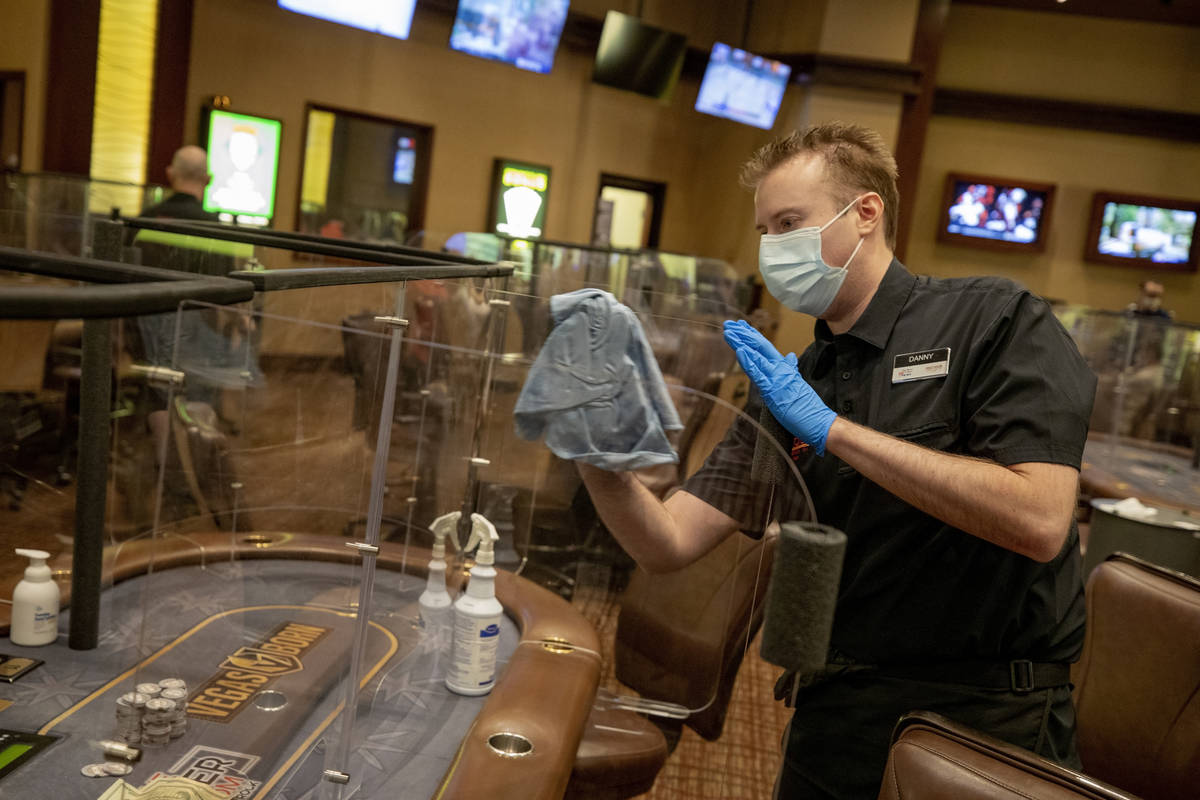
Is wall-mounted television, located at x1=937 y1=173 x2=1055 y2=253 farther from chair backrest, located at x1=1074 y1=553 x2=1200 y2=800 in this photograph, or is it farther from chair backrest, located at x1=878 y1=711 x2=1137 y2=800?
chair backrest, located at x1=878 y1=711 x2=1137 y2=800

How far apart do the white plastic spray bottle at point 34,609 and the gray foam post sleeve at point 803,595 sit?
1125mm

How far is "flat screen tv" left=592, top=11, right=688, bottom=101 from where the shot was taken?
8.25 metres

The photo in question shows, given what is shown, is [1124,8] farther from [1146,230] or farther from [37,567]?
[37,567]

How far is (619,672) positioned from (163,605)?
0.71 m

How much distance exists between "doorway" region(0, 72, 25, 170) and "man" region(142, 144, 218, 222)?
1.86m

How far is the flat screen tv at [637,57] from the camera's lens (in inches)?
325

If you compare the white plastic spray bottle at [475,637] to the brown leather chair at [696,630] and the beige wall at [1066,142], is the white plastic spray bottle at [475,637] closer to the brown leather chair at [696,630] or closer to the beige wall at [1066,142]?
the brown leather chair at [696,630]

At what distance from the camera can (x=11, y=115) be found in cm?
619

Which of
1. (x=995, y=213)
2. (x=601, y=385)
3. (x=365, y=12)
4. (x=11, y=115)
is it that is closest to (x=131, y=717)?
(x=601, y=385)

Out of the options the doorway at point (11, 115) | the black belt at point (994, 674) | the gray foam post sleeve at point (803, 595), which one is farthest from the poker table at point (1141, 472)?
the doorway at point (11, 115)

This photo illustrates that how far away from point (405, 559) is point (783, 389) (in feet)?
2.33

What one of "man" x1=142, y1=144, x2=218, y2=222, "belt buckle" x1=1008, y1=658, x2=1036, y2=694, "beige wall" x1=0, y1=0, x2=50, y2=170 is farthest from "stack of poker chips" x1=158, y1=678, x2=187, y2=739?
"beige wall" x1=0, y1=0, x2=50, y2=170

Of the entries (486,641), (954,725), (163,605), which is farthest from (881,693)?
(163,605)

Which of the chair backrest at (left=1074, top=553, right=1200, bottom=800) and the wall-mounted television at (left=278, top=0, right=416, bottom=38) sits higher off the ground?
the wall-mounted television at (left=278, top=0, right=416, bottom=38)
